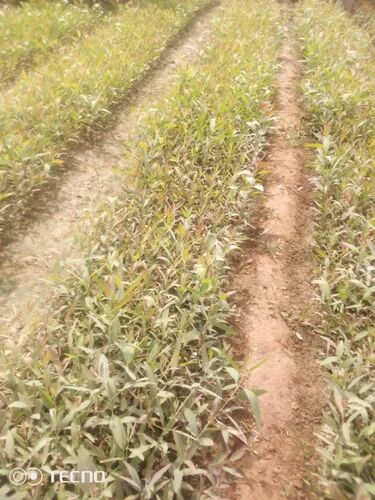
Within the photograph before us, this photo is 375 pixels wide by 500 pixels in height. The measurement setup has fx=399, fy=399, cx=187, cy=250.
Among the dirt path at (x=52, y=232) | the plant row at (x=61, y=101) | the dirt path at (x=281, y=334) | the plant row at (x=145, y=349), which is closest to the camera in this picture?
the plant row at (x=145, y=349)

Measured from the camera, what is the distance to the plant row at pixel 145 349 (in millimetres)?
2299

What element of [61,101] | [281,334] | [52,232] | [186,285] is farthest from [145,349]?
[61,101]

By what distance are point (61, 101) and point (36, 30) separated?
4260mm

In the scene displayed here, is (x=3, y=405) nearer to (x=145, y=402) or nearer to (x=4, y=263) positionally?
(x=145, y=402)

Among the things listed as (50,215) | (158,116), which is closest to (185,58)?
(158,116)

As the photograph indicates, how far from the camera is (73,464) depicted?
225 cm

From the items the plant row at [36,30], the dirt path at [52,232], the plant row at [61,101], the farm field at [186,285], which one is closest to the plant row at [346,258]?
the farm field at [186,285]

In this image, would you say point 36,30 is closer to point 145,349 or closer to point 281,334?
point 145,349

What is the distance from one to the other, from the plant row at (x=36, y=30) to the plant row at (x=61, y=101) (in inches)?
20.9

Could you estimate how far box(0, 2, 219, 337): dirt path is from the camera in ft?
10.7

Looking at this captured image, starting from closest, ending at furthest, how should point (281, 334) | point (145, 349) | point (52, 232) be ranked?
point (145, 349) → point (281, 334) → point (52, 232)

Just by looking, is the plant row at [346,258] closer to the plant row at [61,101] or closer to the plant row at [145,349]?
the plant row at [145,349]

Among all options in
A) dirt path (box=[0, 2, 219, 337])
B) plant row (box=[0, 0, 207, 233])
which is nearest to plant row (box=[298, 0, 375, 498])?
dirt path (box=[0, 2, 219, 337])

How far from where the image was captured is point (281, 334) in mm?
3295
